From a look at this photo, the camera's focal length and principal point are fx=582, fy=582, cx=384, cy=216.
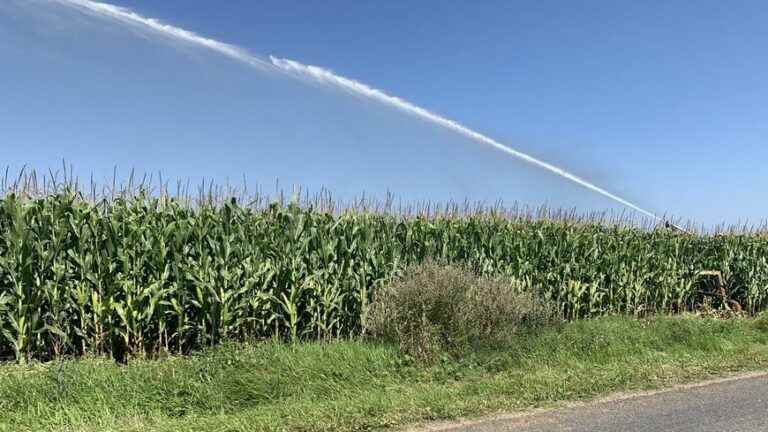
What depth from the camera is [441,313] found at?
842 cm

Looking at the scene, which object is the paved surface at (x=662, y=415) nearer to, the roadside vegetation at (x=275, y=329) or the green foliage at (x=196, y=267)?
the roadside vegetation at (x=275, y=329)

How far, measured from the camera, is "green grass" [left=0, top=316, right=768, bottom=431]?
18.0ft

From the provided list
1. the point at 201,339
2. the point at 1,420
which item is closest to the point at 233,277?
the point at 201,339

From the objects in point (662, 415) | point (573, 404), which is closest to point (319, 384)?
point (573, 404)

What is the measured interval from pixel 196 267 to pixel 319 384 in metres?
2.88

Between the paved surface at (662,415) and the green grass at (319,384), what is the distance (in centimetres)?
36

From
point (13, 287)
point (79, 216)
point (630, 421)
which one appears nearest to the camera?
point (630, 421)

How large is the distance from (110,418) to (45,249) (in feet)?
11.1

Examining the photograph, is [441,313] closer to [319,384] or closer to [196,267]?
[319,384]

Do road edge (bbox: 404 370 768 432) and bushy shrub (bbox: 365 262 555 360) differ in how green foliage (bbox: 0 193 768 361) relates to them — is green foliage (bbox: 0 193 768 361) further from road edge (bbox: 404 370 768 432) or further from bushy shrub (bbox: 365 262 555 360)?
road edge (bbox: 404 370 768 432)

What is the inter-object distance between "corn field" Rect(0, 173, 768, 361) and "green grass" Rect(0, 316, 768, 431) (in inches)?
39.0

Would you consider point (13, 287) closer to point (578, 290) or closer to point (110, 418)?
point (110, 418)

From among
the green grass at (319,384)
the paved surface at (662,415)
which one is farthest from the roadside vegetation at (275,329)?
the paved surface at (662,415)

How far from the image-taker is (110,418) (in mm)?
5430
